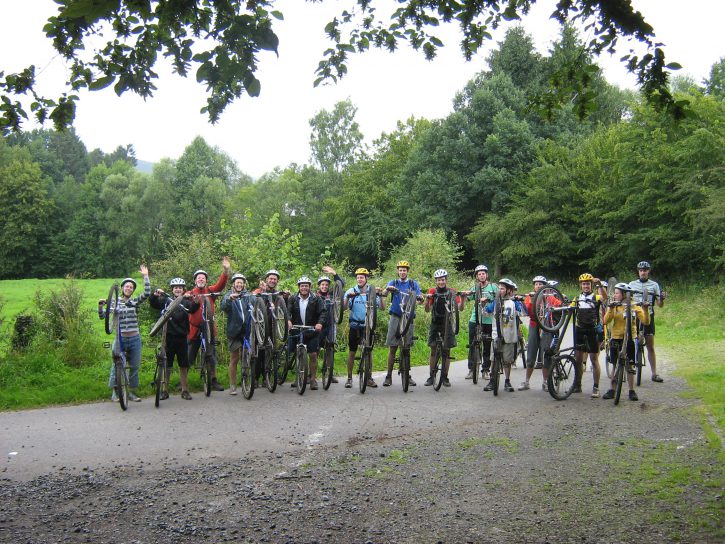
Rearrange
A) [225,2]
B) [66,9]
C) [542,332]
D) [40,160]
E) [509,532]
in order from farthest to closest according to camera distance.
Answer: [40,160]
[542,332]
[509,532]
[225,2]
[66,9]

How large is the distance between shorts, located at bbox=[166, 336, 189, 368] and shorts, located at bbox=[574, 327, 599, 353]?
6487mm

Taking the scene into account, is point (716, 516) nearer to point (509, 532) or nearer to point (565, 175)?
point (509, 532)

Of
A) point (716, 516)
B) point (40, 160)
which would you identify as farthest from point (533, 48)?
point (40, 160)

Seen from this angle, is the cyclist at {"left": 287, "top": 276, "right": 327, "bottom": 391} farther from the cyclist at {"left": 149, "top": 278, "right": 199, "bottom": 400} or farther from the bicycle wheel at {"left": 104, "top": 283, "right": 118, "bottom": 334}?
the bicycle wheel at {"left": 104, "top": 283, "right": 118, "bottom": 334}

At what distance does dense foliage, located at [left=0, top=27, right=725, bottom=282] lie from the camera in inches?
1216

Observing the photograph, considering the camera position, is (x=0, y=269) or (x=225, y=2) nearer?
(x=225, y=2)

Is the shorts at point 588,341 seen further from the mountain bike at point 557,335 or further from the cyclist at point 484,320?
the cyclist at point 484,320

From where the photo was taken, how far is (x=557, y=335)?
12.4 meters

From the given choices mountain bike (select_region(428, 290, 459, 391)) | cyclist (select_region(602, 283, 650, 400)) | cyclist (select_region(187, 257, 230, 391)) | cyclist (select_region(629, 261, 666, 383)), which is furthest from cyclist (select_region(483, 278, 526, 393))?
cyclist (select_region(187, 257, 230, 391))

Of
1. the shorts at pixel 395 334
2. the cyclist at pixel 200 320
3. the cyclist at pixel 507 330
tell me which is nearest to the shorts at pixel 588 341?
the cyclist at pixel 507 330

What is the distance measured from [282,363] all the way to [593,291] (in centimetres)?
575

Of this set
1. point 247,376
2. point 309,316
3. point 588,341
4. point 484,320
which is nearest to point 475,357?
point 484,320

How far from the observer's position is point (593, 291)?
42.2ft

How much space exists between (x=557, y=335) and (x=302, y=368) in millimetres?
4357
